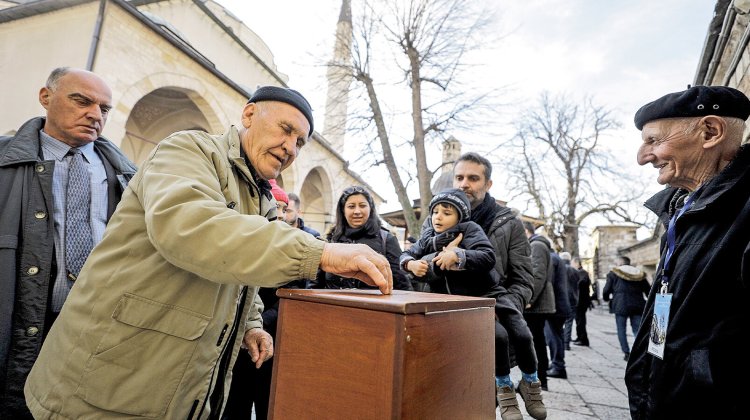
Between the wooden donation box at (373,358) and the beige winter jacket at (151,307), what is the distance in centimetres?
18

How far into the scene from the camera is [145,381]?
3.90 feet

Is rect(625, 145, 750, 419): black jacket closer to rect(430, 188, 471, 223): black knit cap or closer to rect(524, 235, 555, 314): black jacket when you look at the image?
rect(430, 188, 471, 223): black knit cap

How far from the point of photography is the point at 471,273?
2.55 m

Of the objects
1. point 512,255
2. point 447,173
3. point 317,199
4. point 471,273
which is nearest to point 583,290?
point 447,173

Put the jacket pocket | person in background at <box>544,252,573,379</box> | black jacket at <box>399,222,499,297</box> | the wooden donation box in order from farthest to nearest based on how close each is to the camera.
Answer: person in background at <box>544,252,573,379</box>, black jacket at <box>399,222,499,297</box>, the jacket pocket, the wooden donation box

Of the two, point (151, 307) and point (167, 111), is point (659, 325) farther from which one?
point (167, 111)

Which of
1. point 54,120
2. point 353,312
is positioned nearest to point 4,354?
point 54,120

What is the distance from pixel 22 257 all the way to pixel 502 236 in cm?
289

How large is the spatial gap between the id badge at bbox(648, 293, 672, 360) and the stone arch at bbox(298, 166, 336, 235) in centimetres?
1523

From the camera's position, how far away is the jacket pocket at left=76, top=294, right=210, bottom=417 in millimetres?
1163

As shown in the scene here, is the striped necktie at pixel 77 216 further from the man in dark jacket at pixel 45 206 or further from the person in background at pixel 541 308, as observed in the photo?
the person in background at pixel 541 308

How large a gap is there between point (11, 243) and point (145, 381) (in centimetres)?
109

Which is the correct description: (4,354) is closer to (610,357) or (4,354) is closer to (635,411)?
(635,411)

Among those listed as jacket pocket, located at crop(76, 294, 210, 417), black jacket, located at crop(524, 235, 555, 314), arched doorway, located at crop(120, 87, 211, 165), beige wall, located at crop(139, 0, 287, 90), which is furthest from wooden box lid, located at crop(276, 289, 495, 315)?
beige wall, located at crop(139, 0, 287, 90)
